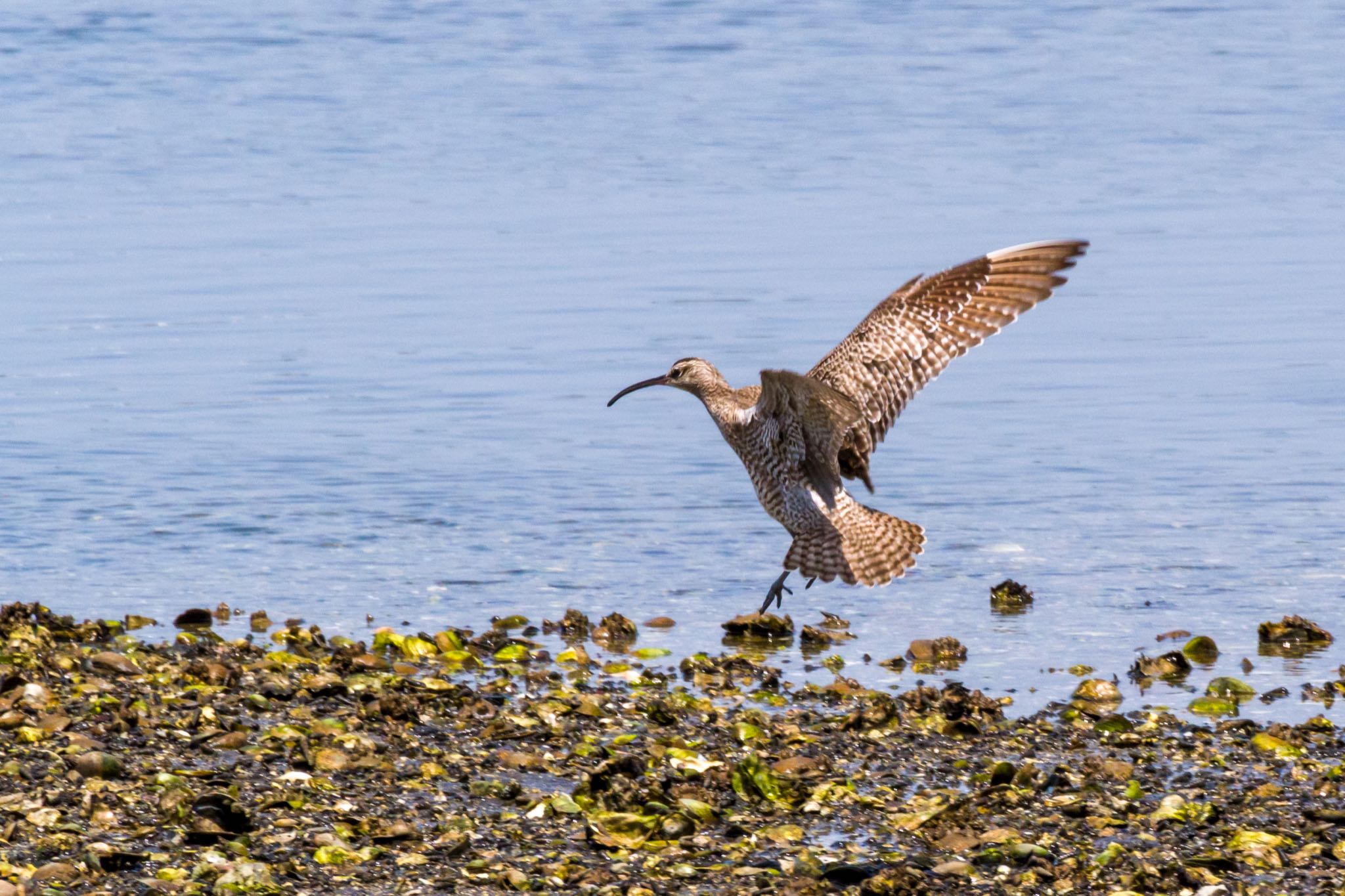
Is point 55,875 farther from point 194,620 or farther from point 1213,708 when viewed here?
point 1213,708

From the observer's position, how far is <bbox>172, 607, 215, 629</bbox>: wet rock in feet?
30.7

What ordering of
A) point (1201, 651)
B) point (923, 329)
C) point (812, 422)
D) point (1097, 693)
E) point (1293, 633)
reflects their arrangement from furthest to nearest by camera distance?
point (923, 329)
point (812, 422)
point (1293, 633)
point (1201, 651)
point (1097, 693)

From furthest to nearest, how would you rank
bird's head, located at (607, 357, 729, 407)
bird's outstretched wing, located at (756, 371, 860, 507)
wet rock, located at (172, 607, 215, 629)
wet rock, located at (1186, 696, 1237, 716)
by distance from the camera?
bird's head, located at (607, 357, 729, 407) → wet rock, located at (172, 607, 215, 629) → bird's outstretched wing, located at (756, 371, 860, 507) → wet rock, located at (1186, 696, 1237, 716)

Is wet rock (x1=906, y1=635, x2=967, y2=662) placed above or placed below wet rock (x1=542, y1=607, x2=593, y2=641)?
above

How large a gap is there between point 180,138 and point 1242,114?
12478 millimetres

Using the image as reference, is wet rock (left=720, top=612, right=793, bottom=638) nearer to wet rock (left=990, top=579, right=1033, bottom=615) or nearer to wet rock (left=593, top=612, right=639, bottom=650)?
wet rock (left=593, top=612, right=639, bottom=650)

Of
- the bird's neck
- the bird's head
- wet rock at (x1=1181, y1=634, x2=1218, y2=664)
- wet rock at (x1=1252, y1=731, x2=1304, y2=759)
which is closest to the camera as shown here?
wet rock at (x1=1252, y1=731, x2=1304, y2=759)

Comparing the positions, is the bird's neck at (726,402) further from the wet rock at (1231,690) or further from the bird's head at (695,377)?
the wet rock at (1231,690)

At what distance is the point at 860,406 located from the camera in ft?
30.9

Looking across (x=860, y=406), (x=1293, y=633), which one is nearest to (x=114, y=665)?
(x=860, y=406)

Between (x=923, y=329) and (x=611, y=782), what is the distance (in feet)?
11.6

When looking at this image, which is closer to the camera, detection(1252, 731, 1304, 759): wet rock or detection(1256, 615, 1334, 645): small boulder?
detection(1252, 731, 1304, 759): wet rock

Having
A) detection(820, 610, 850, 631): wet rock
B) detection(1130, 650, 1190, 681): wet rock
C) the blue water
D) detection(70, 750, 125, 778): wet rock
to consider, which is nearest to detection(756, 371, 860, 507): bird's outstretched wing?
detection(820, 610, 850, 631): wet rock

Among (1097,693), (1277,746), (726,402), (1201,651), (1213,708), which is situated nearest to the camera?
(1277,746)
